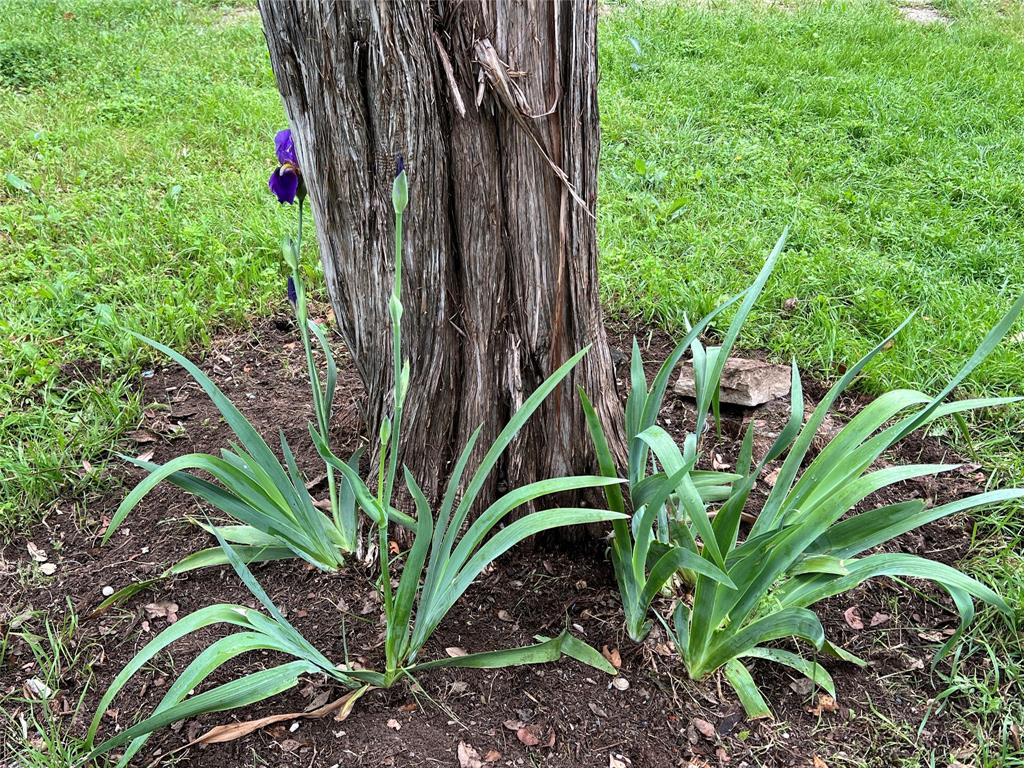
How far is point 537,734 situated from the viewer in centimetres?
154

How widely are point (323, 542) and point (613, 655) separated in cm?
68

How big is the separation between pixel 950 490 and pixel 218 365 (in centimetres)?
219

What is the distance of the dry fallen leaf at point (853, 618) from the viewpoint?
177 cm

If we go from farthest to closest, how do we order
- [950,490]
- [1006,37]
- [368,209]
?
1. [1006,37]
2. [950,490]
3. [368,209]

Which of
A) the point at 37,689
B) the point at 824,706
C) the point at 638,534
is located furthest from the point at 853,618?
the point at 37,689

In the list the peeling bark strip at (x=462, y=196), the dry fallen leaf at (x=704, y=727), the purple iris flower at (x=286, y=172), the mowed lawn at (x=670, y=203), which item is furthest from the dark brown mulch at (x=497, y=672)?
the purple iris flower at (x=286, y=172)

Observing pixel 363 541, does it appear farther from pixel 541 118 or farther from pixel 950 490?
pixel 950 490

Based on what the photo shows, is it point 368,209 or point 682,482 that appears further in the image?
point 368,209

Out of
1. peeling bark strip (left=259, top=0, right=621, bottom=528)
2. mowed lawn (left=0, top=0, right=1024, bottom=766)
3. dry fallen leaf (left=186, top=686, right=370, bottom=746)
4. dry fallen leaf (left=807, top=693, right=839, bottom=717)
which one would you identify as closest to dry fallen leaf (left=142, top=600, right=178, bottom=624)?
dry fallen leaf (left=186, top=686, right=370, bottom=746)

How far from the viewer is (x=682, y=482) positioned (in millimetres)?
1457

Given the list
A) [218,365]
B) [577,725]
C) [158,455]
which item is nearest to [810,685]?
[577,725]

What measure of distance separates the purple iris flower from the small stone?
1273mm

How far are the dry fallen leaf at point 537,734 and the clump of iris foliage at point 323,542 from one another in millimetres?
134

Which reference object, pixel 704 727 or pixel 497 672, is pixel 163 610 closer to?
pixel 497 672
